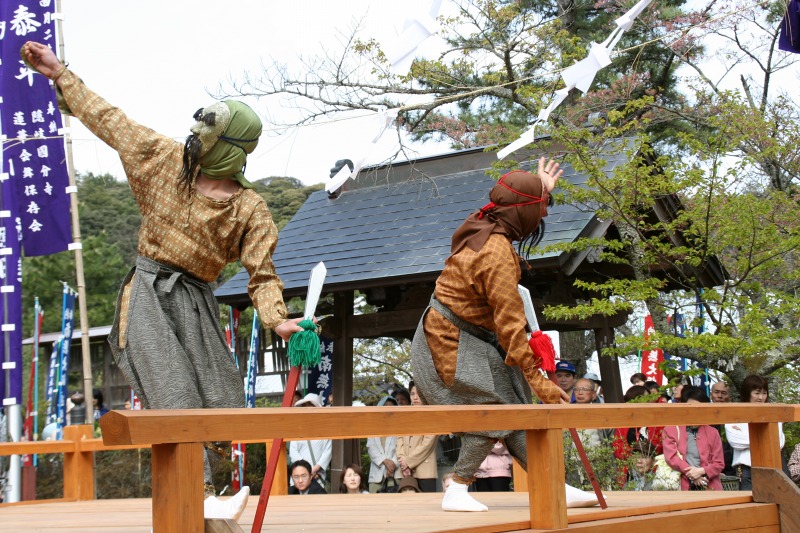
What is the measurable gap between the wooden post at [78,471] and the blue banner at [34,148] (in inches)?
98.5

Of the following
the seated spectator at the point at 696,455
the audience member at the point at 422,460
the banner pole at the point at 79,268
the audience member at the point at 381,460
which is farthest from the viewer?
the audience member at the point at 381,460

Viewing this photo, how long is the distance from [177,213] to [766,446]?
2.85 meters

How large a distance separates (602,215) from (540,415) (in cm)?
481

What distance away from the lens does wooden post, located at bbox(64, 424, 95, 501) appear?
577cm

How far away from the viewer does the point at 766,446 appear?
414cm

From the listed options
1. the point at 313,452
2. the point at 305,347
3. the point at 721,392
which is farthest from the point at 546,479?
the point at 313,452

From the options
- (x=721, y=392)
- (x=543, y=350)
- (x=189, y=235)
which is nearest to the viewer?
(x=189, y=235)

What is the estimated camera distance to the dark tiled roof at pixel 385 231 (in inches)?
360

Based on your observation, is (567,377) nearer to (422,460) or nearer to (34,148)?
(422,460)

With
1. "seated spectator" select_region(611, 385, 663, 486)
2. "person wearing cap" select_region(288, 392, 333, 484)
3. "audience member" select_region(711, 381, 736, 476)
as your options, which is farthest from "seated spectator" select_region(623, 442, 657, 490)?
"person wearing cap" select_region(288, 392, 333, 484)

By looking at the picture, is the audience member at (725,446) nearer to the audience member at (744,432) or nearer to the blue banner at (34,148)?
the audience member at (744,432)

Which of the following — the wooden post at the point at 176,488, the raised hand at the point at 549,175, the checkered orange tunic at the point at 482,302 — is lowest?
the wooden post at the point at 176,488

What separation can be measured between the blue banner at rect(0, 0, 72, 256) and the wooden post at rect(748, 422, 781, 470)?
6017mm

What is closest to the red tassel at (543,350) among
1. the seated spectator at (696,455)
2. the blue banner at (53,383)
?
the seated spectator at (696,455)
